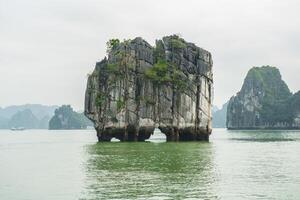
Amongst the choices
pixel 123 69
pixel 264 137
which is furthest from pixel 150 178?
pixel 264 137

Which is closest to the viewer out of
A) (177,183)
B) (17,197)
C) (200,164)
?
(17,197)

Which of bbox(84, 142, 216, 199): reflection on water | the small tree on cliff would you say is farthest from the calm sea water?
the small tree on cliff

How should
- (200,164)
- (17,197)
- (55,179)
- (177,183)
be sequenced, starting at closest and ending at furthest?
1. (17,197)
2. (177,183)
3. (55,179)
4. (200,164)

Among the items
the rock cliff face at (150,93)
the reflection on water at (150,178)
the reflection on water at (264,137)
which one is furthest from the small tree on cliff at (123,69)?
the reflection on water at (150,178)

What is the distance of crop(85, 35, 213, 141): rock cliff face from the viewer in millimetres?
77938

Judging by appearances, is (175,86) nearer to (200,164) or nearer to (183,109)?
(183,109)

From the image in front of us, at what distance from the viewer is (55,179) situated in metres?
31.2

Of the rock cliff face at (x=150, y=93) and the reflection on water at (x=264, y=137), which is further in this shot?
the reflection on water at (x=264, y=137)

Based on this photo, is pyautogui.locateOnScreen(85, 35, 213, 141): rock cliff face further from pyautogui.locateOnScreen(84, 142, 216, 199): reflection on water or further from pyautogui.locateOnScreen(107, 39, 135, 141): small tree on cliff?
pyautogui.locateOnScreen(84, 142, 216, 199): reflection on water

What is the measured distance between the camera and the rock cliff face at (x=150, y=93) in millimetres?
77938

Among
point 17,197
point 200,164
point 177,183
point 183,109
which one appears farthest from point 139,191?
point 183,109

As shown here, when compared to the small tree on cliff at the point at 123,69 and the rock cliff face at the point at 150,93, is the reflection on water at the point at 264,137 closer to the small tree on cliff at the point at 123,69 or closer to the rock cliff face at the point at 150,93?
the rock cliff face at the point at 150,93

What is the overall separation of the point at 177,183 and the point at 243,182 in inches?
146

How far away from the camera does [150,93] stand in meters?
79.2
